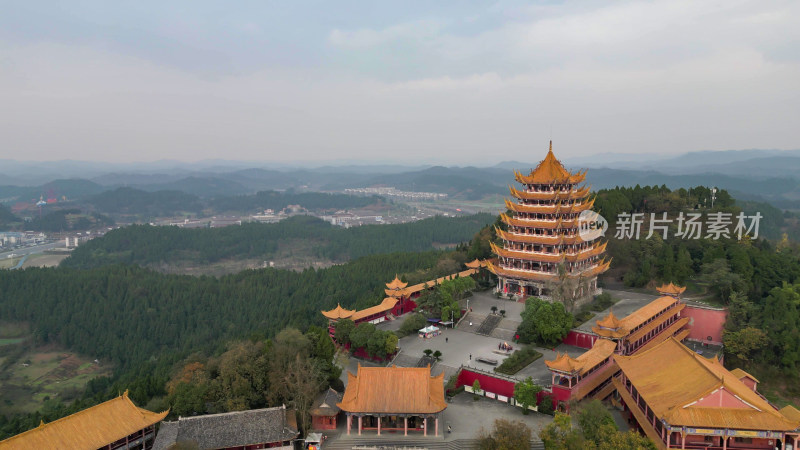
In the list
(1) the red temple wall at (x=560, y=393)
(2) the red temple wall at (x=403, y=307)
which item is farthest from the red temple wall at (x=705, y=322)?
(2) the red temple wall at (x=403, y=307)

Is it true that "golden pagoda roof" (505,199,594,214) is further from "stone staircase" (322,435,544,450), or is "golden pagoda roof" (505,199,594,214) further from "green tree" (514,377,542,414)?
"stone staircase" (322,435,544,450)

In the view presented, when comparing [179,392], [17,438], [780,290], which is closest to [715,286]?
[780,290]

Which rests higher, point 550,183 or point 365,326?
point 550,183

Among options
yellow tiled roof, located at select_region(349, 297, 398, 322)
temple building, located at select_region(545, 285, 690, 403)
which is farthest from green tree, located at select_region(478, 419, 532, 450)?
yellow tiled roof, located at select_region(349, 297, 398, 322)

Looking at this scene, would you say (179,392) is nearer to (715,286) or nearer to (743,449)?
(743,449)

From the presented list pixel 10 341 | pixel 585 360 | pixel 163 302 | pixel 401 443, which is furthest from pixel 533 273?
pixel 10 341
